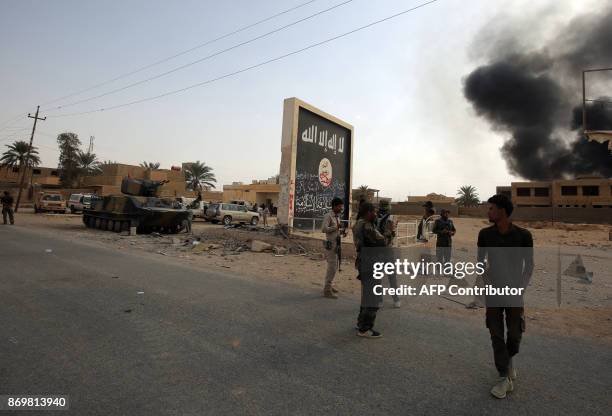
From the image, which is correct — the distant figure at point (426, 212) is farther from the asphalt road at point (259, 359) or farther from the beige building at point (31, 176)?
the beige building at point (31, 176)

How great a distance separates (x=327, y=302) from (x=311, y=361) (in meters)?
2.48

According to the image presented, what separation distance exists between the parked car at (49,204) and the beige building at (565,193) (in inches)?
2102

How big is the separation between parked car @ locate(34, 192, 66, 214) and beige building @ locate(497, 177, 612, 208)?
175 feet

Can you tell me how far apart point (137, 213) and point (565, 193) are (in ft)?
166

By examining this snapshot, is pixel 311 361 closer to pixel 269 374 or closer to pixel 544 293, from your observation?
pixel 269 374

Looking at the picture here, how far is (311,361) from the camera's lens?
342cm

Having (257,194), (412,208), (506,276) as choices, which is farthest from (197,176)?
(506,276)

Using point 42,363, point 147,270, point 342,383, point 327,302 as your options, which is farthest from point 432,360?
point 147,270

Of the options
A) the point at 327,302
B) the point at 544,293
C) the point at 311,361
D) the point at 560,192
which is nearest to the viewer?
the point at 311,361

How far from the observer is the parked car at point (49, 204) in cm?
2934

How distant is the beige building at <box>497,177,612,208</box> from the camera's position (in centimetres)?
4322

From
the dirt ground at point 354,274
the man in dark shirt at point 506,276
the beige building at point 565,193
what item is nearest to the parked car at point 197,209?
the dirt ground at point 354,274

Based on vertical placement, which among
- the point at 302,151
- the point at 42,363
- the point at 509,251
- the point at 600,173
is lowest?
the point at 42,363

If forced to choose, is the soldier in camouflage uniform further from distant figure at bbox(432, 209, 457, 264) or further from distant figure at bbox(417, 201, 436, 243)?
distant figure at bbox(417, 201, 436, 243)
